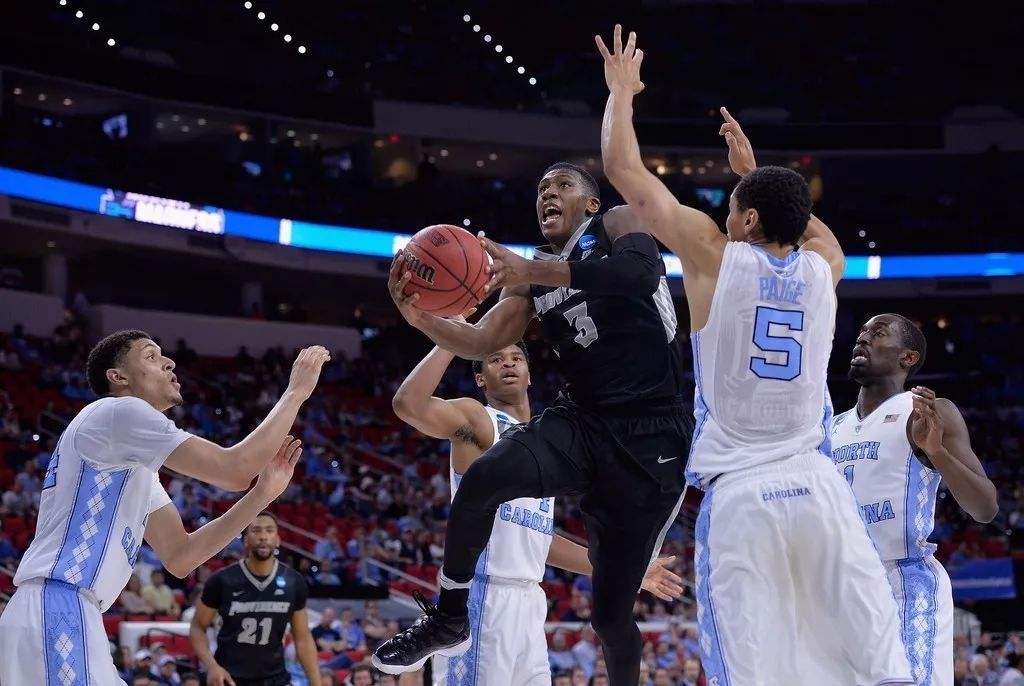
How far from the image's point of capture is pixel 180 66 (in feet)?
97.7

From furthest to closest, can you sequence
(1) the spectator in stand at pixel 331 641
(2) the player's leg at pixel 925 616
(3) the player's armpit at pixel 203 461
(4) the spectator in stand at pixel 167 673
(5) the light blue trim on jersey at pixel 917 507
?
(1) the spectator in stand at pixel 331 641 < (4) the spectator in stand at pixel 167 673 < (5) the light blue trim on jersey at pixel 917 507 < (2) the player's leg at pixel 925 616 < (3) the player's armpit at pixel 203 461

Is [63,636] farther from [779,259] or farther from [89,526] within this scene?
[779,259]

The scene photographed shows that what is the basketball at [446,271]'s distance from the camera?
5102 mm

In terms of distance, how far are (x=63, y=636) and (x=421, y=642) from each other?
143 centimetres

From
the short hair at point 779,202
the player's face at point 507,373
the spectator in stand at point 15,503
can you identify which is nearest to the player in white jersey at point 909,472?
the short hair at point 779,202

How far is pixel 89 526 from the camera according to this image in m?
4.96

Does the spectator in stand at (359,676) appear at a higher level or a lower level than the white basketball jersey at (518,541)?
lower

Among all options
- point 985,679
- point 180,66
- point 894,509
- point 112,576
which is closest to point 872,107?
point 180,66

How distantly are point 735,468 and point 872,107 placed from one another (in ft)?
99.9

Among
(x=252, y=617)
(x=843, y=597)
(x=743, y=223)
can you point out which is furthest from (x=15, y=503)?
(x=843, y=597)

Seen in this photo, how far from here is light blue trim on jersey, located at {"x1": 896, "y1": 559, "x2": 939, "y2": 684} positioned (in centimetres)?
555

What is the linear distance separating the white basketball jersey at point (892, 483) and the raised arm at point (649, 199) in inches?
76.4

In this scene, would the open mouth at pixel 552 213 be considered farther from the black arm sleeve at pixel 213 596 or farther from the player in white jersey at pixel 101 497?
the black arm sleeve at pixel 213 596

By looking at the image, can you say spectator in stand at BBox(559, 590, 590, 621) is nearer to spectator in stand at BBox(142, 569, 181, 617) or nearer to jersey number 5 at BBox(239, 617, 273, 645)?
spectator in stand at BBox(142, 569, 181, 617)
